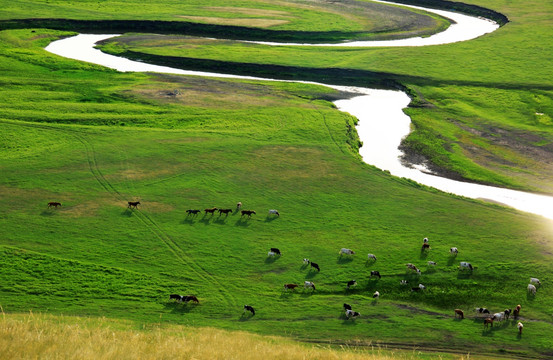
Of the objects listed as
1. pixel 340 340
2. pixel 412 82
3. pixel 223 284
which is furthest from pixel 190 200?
pixel 412 82

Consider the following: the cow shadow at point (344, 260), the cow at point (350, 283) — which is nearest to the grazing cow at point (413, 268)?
the cow shadow at point (344, 260)

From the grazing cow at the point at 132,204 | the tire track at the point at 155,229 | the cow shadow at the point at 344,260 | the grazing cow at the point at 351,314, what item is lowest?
the tire track at the point at 155,229

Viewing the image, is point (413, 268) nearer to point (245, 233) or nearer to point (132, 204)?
point (245, 233)

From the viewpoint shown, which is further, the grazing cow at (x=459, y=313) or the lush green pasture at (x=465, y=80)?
the lush green pasture at (x=465, y=80)

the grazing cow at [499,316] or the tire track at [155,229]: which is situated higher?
the grazing cow at [499,316]

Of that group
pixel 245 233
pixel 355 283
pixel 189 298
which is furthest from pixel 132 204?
pixel 355 283

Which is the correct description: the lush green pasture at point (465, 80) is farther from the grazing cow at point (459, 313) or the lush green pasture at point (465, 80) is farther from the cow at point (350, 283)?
the cow at point (350, 283)

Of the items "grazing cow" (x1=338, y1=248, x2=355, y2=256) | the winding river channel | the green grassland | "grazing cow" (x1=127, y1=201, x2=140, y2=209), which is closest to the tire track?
the green grassland
